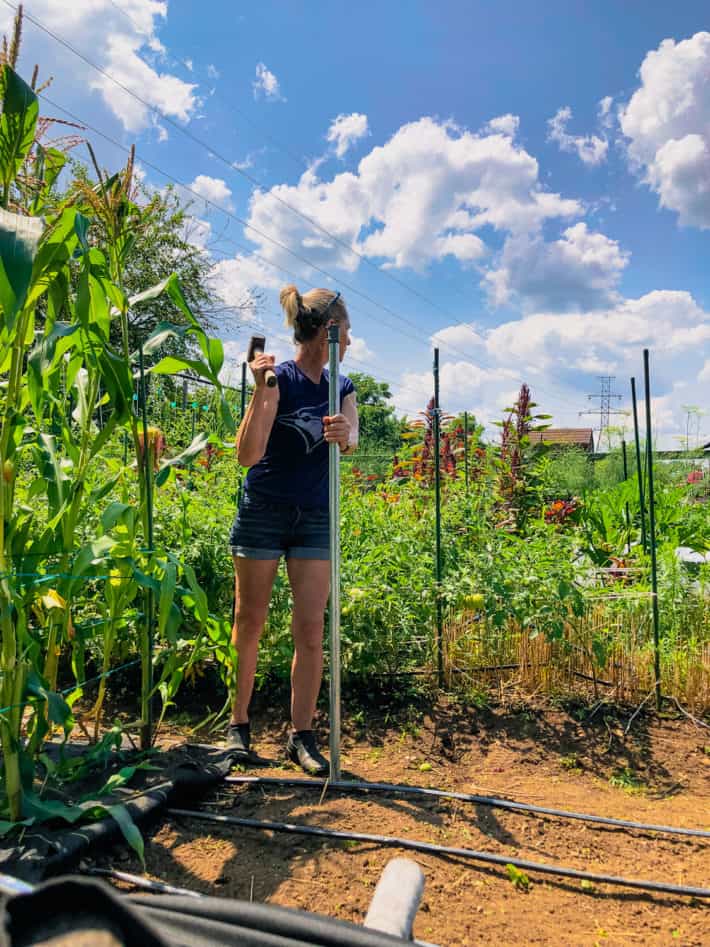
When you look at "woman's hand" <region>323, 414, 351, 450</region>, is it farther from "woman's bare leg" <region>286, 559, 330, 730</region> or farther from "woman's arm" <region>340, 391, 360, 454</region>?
"woman's bare leg" <region>286, 559, 330, 730</region>

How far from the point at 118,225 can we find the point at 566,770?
7.91 feet

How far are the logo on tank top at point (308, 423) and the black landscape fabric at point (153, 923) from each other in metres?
1.63

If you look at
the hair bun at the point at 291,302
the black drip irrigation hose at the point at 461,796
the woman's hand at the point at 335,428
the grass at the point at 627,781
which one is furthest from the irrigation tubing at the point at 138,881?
the hair bun at the point at 291,302

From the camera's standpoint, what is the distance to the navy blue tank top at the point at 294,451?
7.48 ft

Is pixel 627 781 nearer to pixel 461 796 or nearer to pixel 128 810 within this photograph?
pixel 461 796

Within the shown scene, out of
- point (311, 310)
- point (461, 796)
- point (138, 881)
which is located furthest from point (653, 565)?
point (138, 881)

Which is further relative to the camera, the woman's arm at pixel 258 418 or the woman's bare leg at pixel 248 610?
the woman's bare leg at pixel 248 610

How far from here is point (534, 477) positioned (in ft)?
15.4

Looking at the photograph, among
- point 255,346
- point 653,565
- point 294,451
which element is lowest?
point 653,565

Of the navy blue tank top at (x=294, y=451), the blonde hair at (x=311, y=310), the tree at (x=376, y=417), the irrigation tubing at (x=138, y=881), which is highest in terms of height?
the tree at (x=376, y=417)

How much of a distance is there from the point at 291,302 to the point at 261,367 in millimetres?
350

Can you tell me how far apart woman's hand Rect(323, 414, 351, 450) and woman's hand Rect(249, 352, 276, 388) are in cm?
23

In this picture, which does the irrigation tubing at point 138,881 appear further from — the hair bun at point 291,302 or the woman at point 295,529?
the hair bun at point 291,302

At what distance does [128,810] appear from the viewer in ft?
5.62
